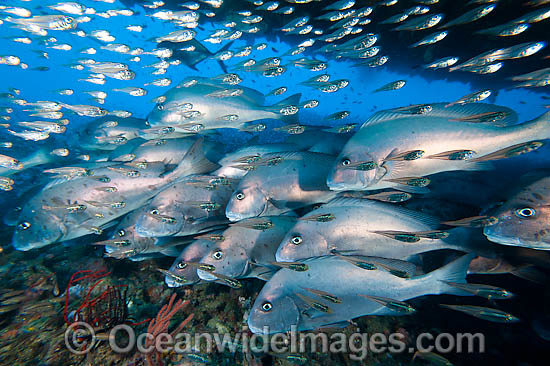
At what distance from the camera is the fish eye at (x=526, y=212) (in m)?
2.04

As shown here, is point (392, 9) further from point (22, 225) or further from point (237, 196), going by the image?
point (22, 225)

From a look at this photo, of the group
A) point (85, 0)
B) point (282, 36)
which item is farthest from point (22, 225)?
point (85, 0)

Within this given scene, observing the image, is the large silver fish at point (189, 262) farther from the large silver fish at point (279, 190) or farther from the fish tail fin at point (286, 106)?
the fish tail fin at point (286, 106)

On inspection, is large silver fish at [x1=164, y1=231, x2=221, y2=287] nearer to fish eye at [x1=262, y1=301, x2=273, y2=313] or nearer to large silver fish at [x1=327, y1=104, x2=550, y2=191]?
fish eye at [x1=262, y1=301, x2=273, y2=313]

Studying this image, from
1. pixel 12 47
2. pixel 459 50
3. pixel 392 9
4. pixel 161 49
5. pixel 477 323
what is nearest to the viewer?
pixel 477 323

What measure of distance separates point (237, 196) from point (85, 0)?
3264 cm

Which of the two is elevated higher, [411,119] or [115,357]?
[411,119]

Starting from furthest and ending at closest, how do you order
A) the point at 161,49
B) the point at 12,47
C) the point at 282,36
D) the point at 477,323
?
the point at 12,47 → the point at 282,36 → the point at 161,49 → the point at 477,323

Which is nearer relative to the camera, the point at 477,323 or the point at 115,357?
the point at 115,357

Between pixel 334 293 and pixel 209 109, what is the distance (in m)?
4.15

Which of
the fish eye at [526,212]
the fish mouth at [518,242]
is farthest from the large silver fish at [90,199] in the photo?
the fish eye at [526,212]

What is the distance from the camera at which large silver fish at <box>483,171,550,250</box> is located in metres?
Answer: 1.97

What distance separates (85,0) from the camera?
22312 mm

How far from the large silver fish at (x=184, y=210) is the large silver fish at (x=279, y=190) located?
47 cm
